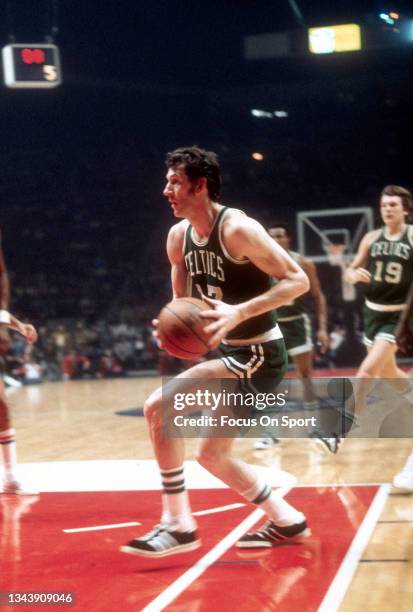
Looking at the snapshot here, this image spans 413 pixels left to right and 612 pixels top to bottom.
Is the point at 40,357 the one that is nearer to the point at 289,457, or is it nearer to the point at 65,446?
the point at 65,446

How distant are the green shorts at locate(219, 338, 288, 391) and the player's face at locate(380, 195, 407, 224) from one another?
2.31m

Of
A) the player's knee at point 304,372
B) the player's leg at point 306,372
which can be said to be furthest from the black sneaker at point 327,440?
the player's knee at point 304,372

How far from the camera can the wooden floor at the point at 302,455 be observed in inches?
123

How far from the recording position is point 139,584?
3172 millimetres

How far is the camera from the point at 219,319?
314 centimetres

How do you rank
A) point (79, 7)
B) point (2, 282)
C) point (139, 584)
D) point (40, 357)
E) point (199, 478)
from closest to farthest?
point (139, 584), point (2, 282), point (199, 478), point (40, 357), point (79, 7)

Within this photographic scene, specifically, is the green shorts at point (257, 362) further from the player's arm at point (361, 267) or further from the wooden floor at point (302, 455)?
the player's arm at point (361, 267)

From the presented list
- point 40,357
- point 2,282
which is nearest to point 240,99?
point 40,357

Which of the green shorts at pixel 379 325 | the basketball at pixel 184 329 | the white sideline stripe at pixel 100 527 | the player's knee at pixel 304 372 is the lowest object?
the white sideline stripe at pixel 100 527

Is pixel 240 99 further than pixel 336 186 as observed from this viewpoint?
Yes

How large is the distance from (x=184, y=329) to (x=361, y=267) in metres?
3.07

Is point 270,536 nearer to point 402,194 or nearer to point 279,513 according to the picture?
point 279,513

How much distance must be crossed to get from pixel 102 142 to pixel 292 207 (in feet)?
30.2

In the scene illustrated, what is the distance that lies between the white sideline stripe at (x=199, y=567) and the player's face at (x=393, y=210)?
7.96ft
